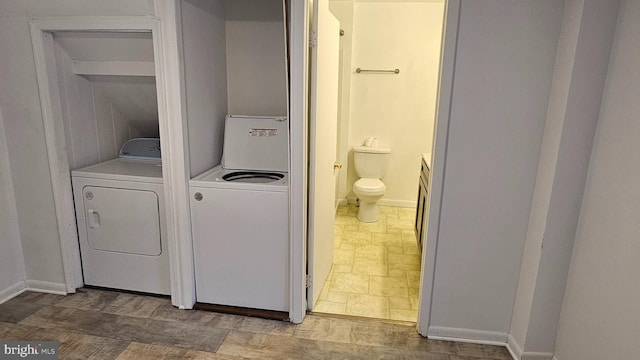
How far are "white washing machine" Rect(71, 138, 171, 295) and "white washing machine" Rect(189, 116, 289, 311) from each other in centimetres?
29

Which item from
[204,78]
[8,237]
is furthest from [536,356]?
[8,237]

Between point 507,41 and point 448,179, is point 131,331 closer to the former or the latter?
point 448,179

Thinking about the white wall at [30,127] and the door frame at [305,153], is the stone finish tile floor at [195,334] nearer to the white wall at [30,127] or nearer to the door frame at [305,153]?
the door frame at [305,153]

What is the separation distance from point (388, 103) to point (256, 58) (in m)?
2.01

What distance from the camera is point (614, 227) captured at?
1566 mm

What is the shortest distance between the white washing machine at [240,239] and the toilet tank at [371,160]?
76.1 inches

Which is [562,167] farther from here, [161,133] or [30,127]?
[30,127]

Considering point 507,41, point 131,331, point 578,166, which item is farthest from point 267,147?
point 578,166

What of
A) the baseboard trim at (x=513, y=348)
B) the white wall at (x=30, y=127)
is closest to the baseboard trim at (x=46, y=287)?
the white wall at (x=30, y=127)

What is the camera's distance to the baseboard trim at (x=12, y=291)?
2.49m

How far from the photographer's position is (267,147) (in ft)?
8.73

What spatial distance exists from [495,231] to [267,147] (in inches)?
60.6

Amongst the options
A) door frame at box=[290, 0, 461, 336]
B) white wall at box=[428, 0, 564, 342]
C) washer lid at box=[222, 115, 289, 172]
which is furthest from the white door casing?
white wall at box=[428, 0, 564, 342]

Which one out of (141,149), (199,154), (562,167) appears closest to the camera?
(562,167)
